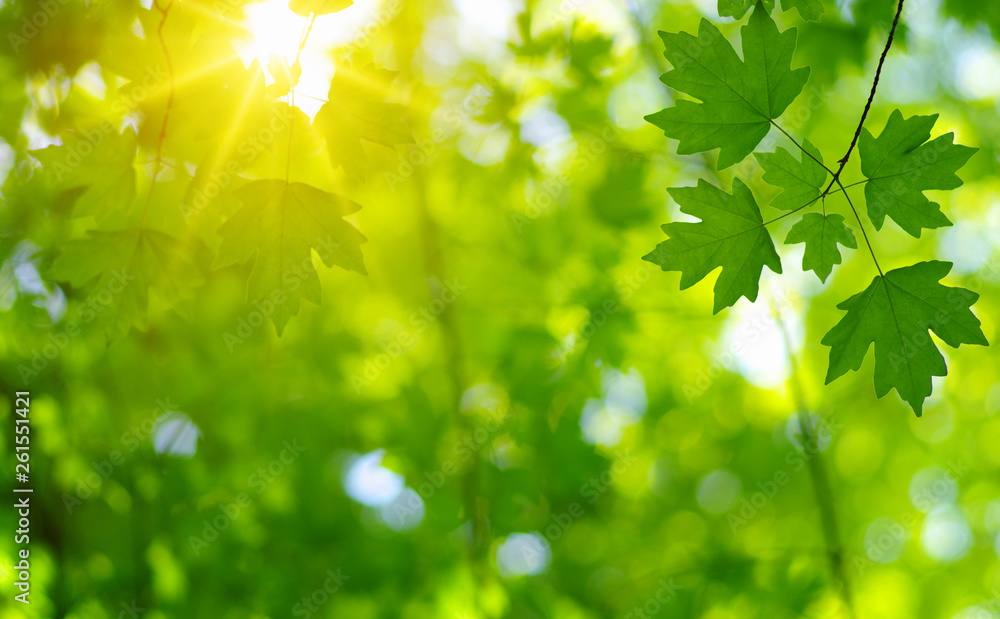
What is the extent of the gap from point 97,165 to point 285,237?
0.64 m

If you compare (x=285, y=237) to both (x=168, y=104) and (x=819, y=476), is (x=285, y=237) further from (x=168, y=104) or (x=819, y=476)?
(x=819, y=476)

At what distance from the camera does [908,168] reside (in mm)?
1050

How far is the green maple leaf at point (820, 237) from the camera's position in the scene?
1.10 meters

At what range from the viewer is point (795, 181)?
3.55ft

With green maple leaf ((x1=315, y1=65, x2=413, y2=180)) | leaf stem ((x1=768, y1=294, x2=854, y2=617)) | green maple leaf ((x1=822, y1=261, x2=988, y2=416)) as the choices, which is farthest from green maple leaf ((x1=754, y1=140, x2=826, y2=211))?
leaf stem ((x1=768, y1=294, x2=854, y2=617))

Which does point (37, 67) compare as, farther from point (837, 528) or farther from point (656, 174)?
point (837, 528)

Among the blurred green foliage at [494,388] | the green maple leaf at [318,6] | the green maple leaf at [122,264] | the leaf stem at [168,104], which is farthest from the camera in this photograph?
the blurred green foliage at [494,388]

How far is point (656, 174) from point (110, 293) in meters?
2.96

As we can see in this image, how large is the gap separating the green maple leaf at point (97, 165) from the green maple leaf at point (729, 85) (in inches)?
52.1

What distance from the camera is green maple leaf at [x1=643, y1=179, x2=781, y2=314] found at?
42.1 inches

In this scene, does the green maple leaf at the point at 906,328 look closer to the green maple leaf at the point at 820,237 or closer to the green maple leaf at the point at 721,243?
the green maple leaf at the point at 820,237

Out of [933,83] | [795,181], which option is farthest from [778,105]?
[933,83]

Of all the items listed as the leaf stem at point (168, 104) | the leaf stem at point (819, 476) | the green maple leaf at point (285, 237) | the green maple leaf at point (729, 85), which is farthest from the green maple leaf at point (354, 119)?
the leaf stem at point (819, 476)

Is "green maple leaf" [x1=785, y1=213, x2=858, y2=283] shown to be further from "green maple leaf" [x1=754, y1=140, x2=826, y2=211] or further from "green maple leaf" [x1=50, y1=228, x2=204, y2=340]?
"green maple leaf" [x1=50, y1=228, x2=204, y2=340]
